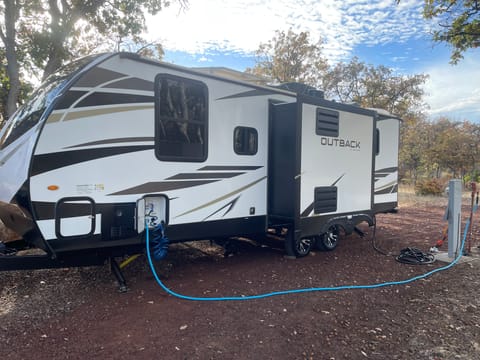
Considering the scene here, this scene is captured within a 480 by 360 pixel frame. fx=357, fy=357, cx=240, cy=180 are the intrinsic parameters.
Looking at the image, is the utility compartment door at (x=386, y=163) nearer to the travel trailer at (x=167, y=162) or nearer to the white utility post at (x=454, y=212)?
the travel trailer at (x=167, y=162)

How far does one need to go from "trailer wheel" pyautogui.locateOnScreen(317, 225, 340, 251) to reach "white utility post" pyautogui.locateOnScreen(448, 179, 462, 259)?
6.13 ft

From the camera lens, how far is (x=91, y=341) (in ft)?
10.5

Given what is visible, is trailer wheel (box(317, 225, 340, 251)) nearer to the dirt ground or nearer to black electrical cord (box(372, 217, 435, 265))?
the dirt ground

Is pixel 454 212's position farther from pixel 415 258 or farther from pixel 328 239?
pixel 328 239

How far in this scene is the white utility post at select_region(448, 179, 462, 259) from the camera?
19.2 feet

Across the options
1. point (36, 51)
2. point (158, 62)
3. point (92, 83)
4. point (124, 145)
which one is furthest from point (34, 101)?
point (36, 51)

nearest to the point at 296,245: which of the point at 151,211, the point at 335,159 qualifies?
the point at 335,159

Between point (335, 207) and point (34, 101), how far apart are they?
4.79 m

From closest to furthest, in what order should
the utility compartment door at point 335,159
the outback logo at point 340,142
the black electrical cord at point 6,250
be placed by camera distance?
the black electrical cord at point 6,250, the utility compartment door at point 335,159, the outback logo at point 340,142

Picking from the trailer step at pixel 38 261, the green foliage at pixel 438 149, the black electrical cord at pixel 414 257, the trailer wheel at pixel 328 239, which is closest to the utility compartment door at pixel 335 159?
the trailer wheel at pixel 328 239

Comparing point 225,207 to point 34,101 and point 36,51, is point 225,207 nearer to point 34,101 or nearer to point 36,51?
point 34,101

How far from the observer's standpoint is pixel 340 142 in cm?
621

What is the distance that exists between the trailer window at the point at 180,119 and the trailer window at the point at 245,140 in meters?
0.58

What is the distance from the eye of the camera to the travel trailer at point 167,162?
3.68m
